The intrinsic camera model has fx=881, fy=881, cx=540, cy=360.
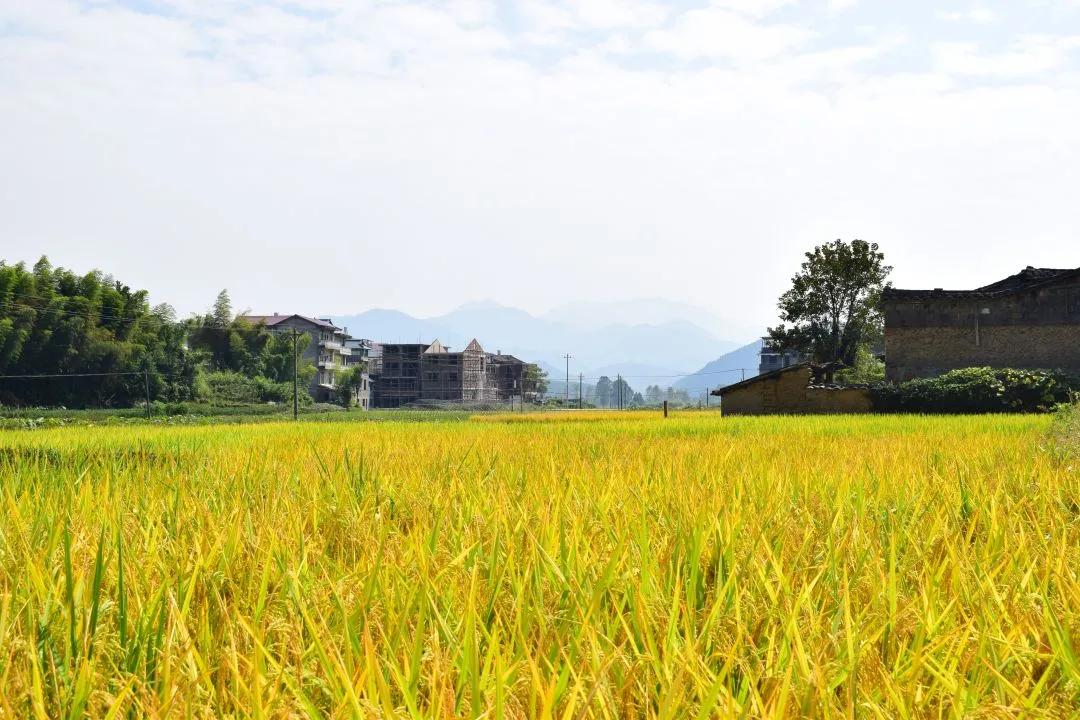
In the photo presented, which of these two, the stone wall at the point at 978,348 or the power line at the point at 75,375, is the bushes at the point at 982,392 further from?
the power line at the point at 75,375

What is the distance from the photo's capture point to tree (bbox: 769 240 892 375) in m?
42.0

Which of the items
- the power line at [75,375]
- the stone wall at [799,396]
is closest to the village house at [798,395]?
the stone wall at [799,396]

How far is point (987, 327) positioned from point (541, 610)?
34.6 m

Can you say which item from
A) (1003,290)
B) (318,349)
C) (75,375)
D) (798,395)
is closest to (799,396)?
(798,395)

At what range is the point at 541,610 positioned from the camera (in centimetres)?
226

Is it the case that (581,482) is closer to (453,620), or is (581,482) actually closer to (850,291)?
(453,620)

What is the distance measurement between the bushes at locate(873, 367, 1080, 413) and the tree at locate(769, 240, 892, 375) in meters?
13.1

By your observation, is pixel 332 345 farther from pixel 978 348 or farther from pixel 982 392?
pixel 982 392

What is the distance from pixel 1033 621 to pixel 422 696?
1.75 metres

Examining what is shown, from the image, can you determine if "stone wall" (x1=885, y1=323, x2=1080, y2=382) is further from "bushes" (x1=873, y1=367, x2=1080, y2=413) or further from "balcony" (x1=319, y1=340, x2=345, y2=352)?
"balcony" (x1=319, y1=340, x2=345, y2=352)

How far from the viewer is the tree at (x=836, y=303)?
42000mm

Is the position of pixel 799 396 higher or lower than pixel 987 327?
lower

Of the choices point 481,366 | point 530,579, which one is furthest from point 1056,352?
point 481,366

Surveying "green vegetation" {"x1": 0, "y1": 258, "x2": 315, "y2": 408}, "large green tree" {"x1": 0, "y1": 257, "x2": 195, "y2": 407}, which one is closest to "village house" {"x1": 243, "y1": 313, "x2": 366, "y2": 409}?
"green vegetation" {"x1": 0, "y1": 258, "x2": 315, "y2": 408}
